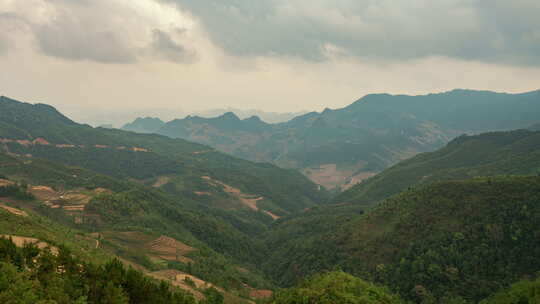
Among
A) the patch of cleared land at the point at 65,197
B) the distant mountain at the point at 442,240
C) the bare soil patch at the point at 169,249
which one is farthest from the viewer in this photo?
the patch of cleared land at the point at 65,197

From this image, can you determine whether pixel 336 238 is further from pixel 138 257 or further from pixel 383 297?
pixel 138 257

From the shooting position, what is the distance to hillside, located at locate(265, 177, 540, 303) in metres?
98.1

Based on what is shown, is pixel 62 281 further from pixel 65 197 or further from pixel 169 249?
pixel 65 197

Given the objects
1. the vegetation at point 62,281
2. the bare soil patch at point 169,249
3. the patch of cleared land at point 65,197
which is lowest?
the bare soil patch at point 169,249

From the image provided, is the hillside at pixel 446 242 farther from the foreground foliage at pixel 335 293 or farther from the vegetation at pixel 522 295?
the foreground foliage at pixel 335 293

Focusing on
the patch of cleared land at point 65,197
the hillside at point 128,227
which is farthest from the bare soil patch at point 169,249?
the patch of cleared land at point 65,197

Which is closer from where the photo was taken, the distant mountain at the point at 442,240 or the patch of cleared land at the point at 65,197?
the distant mountain at the point at 442,240

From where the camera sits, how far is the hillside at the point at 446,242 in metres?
98.1

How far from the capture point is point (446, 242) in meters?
113

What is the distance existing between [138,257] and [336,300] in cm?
6409

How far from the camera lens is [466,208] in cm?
12300

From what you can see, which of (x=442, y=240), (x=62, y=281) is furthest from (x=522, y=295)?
(x=62, y=281)

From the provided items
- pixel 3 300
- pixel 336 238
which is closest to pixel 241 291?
pixel 336 238

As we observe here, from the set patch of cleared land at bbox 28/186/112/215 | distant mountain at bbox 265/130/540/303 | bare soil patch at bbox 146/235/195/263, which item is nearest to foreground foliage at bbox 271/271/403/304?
distant mountain at bbox 265/130/540/303
